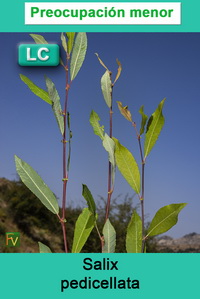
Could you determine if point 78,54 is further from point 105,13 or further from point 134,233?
point 134,233

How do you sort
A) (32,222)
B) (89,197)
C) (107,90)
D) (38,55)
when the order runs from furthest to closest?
(32,222)
(38,55)
(107,90)
(89,197)

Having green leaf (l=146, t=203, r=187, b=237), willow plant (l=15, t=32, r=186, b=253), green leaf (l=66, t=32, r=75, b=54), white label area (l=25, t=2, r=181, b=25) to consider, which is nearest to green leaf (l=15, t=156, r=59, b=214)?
willow plant (l=15, t=32, r=186, b=253)

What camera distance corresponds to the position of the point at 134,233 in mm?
1171

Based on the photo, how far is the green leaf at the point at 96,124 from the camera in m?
1.26

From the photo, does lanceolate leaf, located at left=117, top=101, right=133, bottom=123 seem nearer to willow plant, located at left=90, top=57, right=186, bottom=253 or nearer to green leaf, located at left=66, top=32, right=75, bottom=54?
willow plant, located at left=90, top=57, right=186, bottom=253

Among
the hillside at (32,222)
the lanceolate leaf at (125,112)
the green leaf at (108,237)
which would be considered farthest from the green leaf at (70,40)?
the hillside at (32,222)

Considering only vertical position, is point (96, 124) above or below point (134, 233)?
above

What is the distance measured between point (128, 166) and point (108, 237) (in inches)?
9.6

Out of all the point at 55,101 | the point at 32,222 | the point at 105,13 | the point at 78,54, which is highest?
the point at 105,13

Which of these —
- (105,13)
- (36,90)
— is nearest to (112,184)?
(36,90)

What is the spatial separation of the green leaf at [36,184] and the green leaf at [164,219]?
1.10ft

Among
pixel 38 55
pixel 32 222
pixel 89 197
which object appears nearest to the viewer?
pixel 89 197

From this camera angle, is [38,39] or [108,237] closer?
[108,237]

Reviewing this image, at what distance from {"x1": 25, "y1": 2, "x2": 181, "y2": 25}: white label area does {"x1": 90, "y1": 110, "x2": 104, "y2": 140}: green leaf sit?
1.41ft
